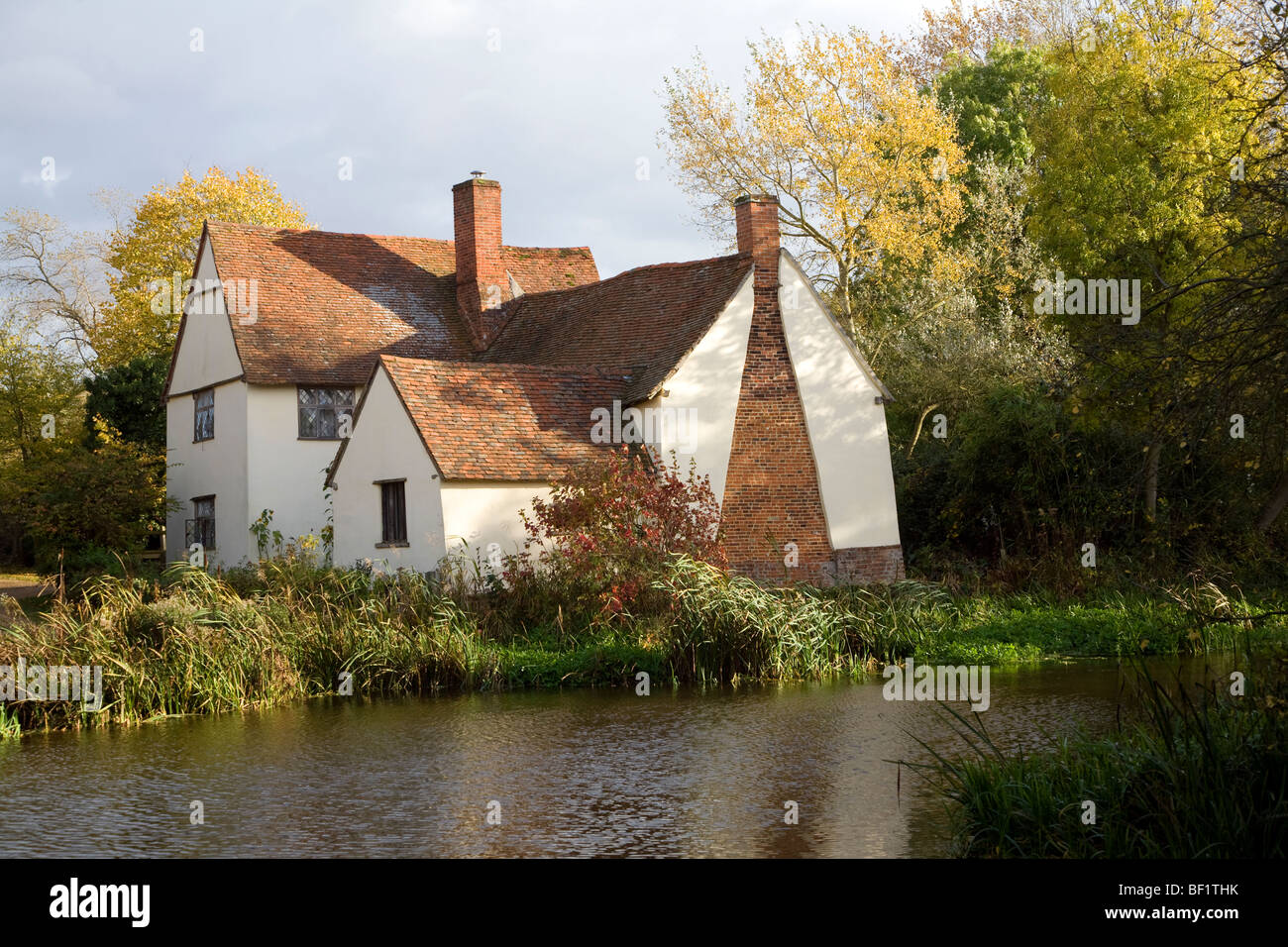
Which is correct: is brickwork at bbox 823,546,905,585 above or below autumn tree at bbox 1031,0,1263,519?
below

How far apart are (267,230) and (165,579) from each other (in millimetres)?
9029

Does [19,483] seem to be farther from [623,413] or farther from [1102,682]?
[1102,682]

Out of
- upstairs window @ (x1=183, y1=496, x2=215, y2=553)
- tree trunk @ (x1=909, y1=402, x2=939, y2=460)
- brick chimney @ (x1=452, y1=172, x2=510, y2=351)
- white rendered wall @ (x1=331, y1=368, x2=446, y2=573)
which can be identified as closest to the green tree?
upstairs window @ (x1=183, y1=496, x2=215, y2=553)

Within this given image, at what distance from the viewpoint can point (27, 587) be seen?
1232 inches

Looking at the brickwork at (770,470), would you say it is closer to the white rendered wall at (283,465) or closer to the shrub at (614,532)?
the shrub at (614,532)

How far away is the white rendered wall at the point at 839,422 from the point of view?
2477 cm

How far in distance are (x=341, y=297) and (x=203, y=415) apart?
4.20 meters

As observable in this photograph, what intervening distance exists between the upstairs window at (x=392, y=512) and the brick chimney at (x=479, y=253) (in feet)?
27.6

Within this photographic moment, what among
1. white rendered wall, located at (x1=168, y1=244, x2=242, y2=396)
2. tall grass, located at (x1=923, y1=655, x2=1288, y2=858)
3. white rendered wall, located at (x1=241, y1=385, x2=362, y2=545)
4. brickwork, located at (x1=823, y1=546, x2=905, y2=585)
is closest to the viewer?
tall grass, located at (x1=923, y1=655, x2=1288, y2=858)

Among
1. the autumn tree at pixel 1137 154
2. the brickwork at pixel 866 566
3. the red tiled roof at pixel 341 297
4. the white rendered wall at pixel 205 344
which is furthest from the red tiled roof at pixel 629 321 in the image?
the autumn tree at pixel 1137 154

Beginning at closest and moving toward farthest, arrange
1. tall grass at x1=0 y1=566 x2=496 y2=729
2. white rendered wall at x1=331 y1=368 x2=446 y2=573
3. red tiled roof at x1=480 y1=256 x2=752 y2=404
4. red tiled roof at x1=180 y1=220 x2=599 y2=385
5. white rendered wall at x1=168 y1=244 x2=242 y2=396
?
tall grass at x1=0 y1=566 x2=496 y2=729 < white rendered wall at x1=331 y1=368 x2=446 y2=573 < red tiled roof at x1=480 y1=256 x2=752 y2=404 < red tiled roof at x1=180 y1=220 x2=599 y2=385 < white rendered wall at x1=168 y1=244 x2=242 y2=396

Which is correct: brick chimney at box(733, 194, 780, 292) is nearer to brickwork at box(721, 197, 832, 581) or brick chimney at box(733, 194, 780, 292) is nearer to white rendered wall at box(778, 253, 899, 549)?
brickwork at box(721, 197, 832, 581)

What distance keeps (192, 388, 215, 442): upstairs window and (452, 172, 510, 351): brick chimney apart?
20.3 ft

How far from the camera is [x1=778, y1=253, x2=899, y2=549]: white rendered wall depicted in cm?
2477
